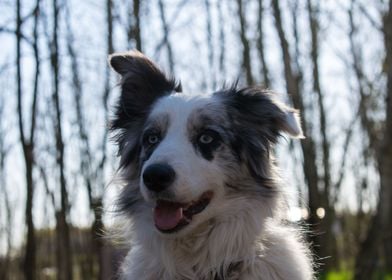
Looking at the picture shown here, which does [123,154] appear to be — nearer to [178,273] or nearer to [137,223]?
[137,223]

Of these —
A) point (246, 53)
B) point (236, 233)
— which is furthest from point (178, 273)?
point (246, 53)

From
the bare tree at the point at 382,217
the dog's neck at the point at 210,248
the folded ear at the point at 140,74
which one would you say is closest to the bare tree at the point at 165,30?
the bare tree at the point at 382,217

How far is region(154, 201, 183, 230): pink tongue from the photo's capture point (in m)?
4.51

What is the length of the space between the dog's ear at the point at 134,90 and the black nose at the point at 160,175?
47.0 inches

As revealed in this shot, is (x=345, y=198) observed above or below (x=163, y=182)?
below

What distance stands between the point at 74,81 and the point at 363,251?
968 centimetres

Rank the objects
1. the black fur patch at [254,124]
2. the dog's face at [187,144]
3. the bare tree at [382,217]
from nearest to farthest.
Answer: the dog's face at [187,144] < the black fur patch at [254,124] < the bare tree at [382,217]

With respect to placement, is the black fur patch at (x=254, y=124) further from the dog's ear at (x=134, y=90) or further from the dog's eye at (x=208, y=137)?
the dog's ear at (x=134, y=90)

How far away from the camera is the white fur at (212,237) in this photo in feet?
15.0

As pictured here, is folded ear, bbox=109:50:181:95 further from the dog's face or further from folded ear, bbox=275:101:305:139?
folded ear, bbox=275:101:305:139

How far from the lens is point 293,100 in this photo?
431 inches

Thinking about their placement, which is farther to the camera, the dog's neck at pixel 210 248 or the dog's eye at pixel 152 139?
the dog's eye at pixel 152 139

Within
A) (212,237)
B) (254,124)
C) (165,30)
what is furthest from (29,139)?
(212,237)

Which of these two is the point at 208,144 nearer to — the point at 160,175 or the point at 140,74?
the point at 160,175
